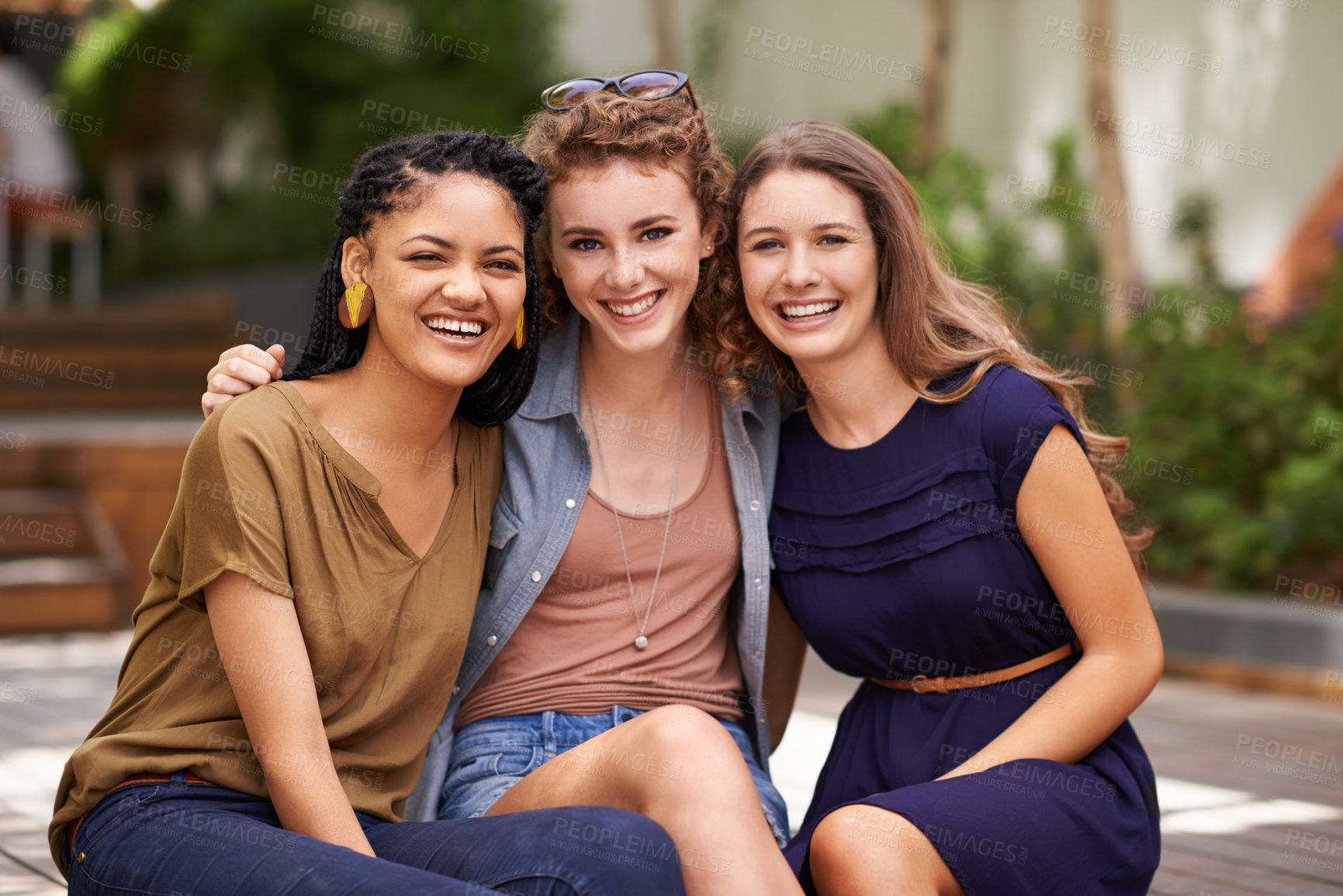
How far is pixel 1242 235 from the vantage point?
8453mm

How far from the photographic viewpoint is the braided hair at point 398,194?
2.31 m

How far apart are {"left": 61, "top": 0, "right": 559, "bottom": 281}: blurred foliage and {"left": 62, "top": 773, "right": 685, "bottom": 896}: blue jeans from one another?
11.0 m

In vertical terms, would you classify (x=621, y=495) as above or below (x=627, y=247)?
below

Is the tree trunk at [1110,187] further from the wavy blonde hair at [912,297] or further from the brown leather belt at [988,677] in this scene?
the brown leather belt at [988,677]

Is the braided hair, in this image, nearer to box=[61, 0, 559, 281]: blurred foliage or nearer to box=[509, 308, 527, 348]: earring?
box=[509, 308, 527, 348]: earring

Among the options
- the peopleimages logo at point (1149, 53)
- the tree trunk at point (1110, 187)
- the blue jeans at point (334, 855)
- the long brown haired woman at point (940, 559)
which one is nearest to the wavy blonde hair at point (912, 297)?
the long brown haired woman at point (940, 559)

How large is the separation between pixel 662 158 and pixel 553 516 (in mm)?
733

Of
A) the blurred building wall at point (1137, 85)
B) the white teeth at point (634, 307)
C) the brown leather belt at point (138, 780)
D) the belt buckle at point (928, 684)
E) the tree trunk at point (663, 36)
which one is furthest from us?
the tree trunk at point (663, 36)

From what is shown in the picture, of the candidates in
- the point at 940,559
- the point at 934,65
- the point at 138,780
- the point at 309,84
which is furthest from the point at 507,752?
the point at 309,84

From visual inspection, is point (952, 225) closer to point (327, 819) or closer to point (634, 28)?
point (634, 28)

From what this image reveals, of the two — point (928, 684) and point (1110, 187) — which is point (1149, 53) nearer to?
point (1110, 187)

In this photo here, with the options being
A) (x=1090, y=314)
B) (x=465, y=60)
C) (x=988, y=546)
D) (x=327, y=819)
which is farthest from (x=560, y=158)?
(x=465, y=60)

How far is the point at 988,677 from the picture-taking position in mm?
2527

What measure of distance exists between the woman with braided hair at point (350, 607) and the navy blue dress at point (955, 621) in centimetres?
64
